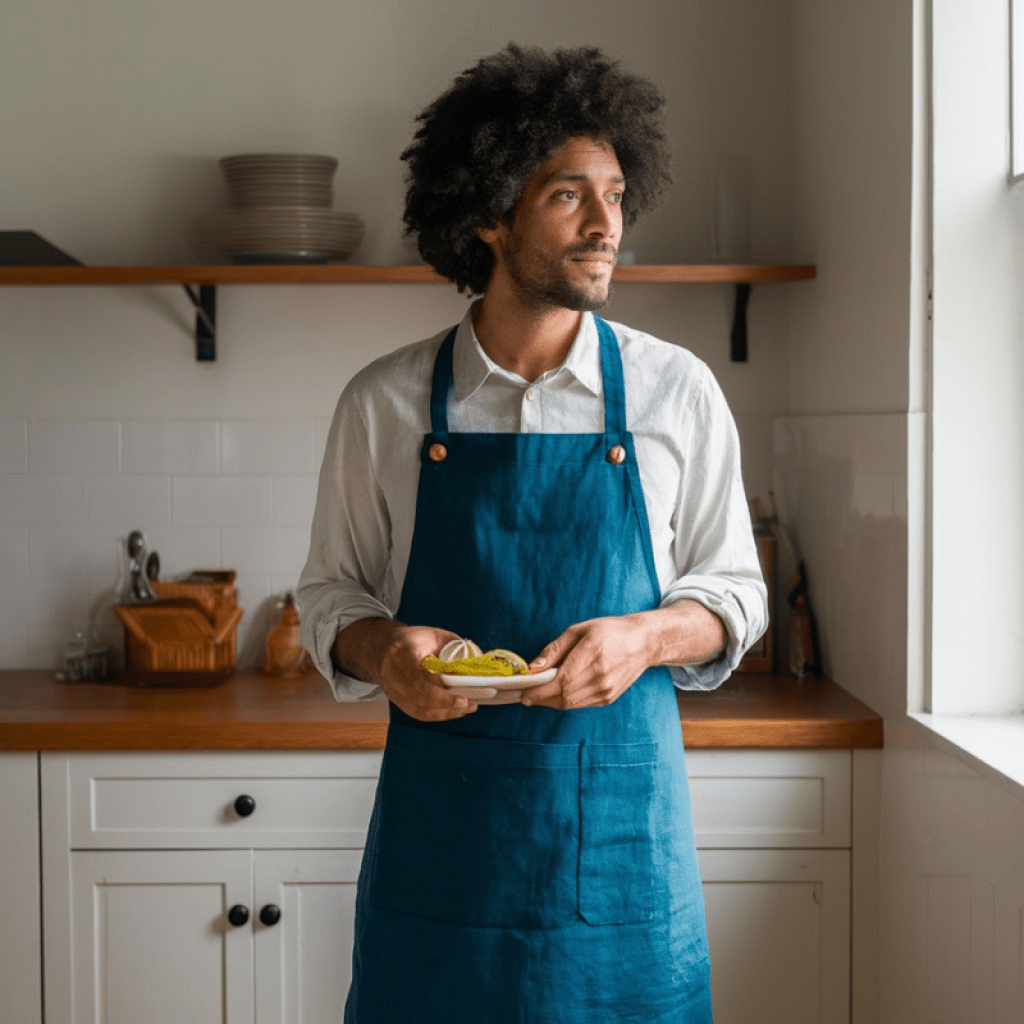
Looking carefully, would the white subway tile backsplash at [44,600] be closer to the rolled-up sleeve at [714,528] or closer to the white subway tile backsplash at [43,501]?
the white subway tile backsplash at [43,501]

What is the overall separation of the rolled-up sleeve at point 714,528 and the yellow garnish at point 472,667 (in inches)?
10.8

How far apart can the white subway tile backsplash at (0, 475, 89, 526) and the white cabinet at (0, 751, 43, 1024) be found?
70cm

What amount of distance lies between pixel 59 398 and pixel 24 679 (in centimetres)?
62

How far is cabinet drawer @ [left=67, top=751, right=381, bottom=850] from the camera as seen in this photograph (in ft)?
7.93

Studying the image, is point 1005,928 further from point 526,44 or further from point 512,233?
point 526,44

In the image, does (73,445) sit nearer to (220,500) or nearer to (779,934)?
(220,500)

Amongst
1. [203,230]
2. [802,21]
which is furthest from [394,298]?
[802,21]

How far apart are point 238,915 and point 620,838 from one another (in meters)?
1.10

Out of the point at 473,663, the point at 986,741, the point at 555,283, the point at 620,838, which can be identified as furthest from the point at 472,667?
the point at 986,741

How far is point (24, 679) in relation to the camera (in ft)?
9.31

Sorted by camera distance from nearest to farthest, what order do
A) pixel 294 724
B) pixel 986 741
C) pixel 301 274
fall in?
pixel 986 741 → pixel 294 724 → pixel 301 274

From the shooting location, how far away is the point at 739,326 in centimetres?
294

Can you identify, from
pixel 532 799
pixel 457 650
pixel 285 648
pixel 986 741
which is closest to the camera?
pixel 457 650

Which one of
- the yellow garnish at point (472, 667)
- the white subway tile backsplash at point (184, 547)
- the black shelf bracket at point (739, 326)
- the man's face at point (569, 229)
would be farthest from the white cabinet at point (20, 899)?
the black shelf bracket at point (739, 326)
